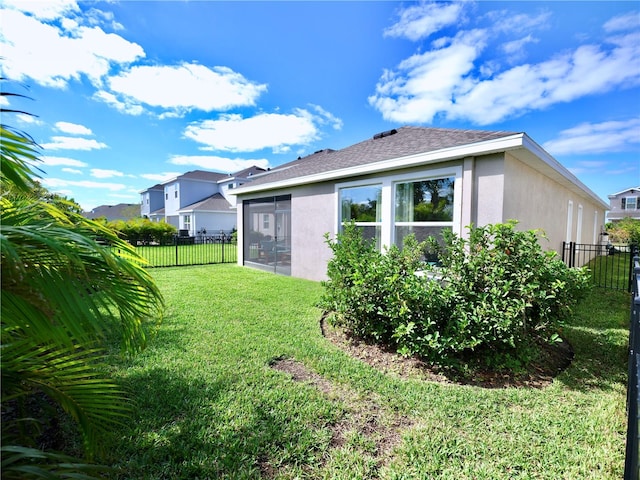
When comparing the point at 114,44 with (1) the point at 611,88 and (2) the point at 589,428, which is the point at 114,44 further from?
(1) the point at 611,88

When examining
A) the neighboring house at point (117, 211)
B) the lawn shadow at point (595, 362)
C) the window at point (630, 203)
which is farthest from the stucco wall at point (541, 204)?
the neighboring house at point (117, 211)

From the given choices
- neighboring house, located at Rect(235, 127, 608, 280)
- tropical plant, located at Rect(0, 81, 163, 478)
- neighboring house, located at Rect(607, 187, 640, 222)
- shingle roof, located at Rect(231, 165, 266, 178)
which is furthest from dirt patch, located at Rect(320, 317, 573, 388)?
neighboring house, located at Rect(607, 187, 640, 222)

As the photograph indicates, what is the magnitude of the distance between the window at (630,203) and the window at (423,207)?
50113 mm

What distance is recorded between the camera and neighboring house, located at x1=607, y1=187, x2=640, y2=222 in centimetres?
3791

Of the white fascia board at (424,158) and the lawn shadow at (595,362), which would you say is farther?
the white fascia board at (424,158)

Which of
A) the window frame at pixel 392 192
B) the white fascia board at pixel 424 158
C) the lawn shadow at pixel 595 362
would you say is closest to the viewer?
the lawn shadow at pixel 595 362

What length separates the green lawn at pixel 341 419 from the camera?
211cm

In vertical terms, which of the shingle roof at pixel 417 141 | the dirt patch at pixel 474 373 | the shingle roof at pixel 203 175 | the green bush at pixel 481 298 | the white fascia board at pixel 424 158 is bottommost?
the dirt patch at pixel 474 373

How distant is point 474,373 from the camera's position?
3.58 metres

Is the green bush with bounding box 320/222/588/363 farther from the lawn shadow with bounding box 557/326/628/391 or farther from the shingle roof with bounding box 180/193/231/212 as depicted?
the shingle roof with bounding box 180/193/231/212

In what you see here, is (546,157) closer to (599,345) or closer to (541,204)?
(541,204)

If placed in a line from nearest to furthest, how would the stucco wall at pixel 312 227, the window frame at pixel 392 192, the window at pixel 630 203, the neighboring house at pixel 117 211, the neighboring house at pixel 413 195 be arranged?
the neighboring house at pixel 413 195, the window frame at pixel 392 192, the stucco wall at pixel 312 227, the window at pixel 630 203, the neighboring house at pixel 117 211

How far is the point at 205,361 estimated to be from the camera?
12.2ft

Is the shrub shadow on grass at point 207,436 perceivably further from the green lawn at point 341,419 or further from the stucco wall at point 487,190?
the stucco wall at point 487,190
